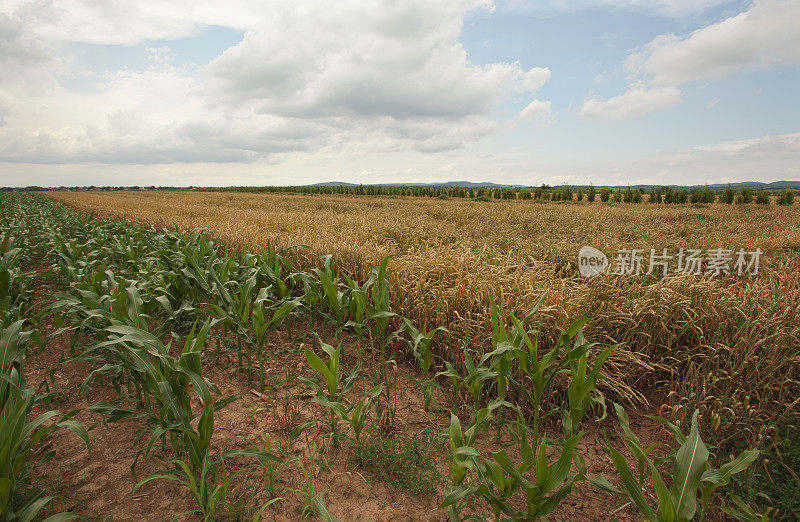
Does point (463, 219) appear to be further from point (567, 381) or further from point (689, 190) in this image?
point (689, 190)

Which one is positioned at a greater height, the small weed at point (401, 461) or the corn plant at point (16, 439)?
the corn plant at point (16, 439)

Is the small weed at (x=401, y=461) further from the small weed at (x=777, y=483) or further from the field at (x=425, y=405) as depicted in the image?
the small weed at (x=777, y=483)

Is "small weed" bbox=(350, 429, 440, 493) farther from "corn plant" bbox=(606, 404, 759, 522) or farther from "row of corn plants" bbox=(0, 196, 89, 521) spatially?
"row of corn plants" bbox=(0, 196, 89, 521)

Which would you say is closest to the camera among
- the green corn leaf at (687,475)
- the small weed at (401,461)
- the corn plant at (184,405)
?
the green corn leaf at (687,475)

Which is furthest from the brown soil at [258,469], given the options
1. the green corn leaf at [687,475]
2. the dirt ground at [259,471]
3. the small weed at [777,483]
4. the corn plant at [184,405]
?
the green corn leaf at [687,475]

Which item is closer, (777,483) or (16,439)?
(16,439)

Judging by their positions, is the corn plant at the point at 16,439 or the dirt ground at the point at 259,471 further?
the dirt ground at the point at 259,471

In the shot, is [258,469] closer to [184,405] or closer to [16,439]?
[184,405]

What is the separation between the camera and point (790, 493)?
1.71 meters

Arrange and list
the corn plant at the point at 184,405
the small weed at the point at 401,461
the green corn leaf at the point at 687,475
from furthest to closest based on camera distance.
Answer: the small weed at the point at 401,461, the corn plant at the point at 184,405, the green corn leaf at the point at 687,475

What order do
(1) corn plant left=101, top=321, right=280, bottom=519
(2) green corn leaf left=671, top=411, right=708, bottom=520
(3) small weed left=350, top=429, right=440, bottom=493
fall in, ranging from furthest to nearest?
(3) small weed left=350, top=429, right=440, bottom=493 → (1) corn plant left=101, top=321, right=280, bottom=519 → (2) green corn leaf left=671, top=411, right=708, bottom=520

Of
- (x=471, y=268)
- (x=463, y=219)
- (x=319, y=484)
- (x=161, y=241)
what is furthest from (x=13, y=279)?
(x=463, y=219)

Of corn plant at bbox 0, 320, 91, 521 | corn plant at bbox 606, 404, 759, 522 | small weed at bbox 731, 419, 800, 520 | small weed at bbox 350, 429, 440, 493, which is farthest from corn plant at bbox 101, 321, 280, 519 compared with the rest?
small weed at bbox 731, 419, 800, 520

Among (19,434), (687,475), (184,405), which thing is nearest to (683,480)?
(687,475)
